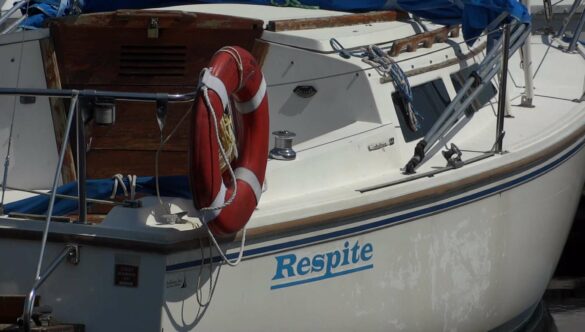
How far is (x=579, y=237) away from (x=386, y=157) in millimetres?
4470

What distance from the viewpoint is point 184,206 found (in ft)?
16.9

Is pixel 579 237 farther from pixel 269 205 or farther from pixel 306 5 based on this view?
pixel 269 205

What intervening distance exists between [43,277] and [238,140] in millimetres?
1106

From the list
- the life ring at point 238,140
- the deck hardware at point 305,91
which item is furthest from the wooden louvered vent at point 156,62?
the life ring at point 238,140

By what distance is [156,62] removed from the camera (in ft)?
21.7

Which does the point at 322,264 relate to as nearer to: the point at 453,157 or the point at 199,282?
the point at 199,282

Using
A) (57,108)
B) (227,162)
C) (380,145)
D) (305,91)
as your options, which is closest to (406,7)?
(305,91)

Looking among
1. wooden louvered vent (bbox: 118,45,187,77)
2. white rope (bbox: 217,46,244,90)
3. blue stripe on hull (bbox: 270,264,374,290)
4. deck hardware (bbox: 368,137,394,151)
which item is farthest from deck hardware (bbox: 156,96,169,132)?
wooden louvered vent (bbox: 118,45,187,77)

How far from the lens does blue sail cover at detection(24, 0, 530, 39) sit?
6.84m

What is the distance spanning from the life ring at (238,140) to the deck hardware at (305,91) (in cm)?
119

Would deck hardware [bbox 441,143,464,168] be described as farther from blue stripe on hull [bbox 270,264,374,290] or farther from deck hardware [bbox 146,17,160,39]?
deck hardware [bbox 146,17,160,39]

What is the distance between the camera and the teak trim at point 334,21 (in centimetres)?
661

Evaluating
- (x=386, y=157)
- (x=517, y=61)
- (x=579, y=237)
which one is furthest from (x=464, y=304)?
(x=579, y=237)

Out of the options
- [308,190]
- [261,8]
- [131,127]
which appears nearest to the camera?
[308,190]
